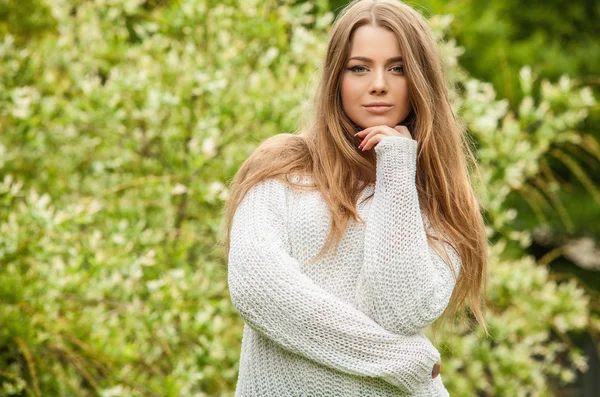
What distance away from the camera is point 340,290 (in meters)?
2.19

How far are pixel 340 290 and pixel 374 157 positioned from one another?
0.40 meters

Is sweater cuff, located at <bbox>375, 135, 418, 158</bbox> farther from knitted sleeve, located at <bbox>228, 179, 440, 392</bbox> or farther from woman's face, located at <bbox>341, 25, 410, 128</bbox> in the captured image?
knitted sleeve, located at <bbox>228, 179, 440, 392</bbox>

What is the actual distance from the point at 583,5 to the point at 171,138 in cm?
631

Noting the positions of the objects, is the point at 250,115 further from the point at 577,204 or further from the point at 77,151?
the point at 577,204

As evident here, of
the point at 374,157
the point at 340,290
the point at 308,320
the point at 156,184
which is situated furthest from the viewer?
the point at 156,184

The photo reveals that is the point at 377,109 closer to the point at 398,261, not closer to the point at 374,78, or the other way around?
the point at 374,78

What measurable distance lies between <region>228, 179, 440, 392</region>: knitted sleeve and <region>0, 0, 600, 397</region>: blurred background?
121 cm

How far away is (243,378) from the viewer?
225 centimetres

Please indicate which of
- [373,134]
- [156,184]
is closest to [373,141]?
[373,134]

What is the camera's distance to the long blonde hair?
7.42 ft

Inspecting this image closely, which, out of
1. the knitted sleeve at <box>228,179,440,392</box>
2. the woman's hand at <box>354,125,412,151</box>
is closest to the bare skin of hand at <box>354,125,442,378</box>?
the woman's hand at <box>354,125,412,151</box>

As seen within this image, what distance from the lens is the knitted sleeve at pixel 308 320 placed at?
204 centimetres

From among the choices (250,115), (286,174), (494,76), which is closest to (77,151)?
(250,115)

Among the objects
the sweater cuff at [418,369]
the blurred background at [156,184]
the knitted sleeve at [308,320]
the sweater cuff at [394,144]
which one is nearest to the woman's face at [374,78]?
the sweater cuff at [394,144]
